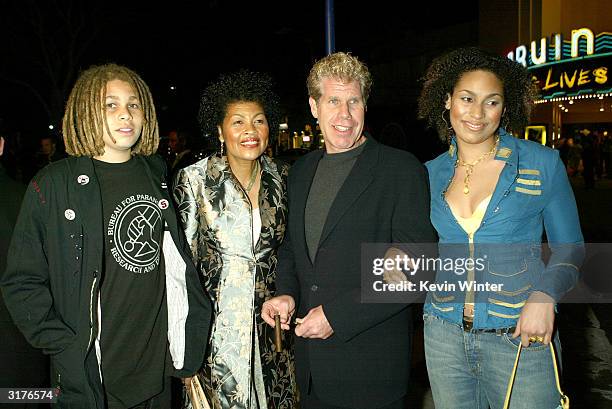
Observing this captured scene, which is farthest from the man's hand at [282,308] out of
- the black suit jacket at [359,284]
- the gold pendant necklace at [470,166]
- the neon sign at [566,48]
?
the neon sign at [566,48]

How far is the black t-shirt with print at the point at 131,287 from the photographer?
2721mm

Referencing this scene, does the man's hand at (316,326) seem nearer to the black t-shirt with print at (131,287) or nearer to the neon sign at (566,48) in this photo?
the black t-shirt with print at (131,287)

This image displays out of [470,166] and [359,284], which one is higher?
[470,166]

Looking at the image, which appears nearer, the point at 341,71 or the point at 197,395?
the point at 341,71

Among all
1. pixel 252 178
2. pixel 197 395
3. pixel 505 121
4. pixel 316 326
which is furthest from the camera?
pixel 252 178

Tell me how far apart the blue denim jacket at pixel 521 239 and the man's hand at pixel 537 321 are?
0.07 metres

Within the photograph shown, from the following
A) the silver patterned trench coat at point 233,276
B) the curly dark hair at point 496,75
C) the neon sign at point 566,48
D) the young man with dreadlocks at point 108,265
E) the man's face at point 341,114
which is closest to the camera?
the young man with dreadlocks at point 108,265

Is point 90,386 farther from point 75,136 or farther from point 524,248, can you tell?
point 524,248

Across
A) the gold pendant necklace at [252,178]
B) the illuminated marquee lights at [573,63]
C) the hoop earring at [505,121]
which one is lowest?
the gold pendant necklace at [252,178]

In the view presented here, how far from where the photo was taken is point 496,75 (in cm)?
280

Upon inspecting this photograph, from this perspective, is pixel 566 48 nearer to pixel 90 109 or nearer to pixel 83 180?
pixel 90 109

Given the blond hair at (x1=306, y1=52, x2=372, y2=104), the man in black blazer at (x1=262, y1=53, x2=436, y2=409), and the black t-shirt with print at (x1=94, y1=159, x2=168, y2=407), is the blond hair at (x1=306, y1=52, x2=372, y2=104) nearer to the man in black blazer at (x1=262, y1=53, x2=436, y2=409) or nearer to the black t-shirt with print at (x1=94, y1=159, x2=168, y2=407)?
the man in black blazer at (x1=262, y1=53, x2=436, y2=409)

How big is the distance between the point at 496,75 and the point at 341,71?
719mm

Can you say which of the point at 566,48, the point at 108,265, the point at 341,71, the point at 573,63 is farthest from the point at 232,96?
the point at 566,48
